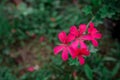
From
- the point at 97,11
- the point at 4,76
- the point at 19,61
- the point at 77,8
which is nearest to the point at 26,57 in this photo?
the point at 19,61

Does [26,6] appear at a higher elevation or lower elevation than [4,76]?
higher

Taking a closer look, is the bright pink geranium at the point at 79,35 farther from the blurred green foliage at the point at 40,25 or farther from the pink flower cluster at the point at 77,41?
the blurred green foliage at the point at 40,25

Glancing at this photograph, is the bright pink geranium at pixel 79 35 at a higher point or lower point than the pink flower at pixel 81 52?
higher

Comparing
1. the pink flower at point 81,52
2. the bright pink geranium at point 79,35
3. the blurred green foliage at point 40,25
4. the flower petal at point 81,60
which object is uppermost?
the bright pink geranium at point 79,35

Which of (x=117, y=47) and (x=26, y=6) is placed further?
(x=26, y=6)

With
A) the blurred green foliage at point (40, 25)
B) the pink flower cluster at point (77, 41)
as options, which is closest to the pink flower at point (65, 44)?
the pink flower cluster at point (77, 41)

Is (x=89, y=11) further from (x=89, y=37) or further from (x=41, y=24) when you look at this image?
(x=41, y=24)

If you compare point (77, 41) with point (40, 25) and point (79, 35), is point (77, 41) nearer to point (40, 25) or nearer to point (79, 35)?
point (79, 35)

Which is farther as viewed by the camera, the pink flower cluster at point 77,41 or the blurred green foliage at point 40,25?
the blurred green foliage at point 40,25

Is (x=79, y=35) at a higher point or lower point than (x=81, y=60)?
higher

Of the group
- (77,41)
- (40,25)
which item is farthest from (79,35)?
(40,25)

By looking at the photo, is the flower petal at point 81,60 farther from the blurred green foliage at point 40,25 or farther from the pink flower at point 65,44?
the blurred green foliage at point 40,25
